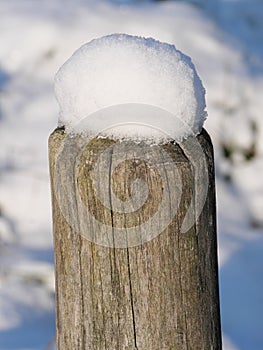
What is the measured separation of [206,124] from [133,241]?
124 inches

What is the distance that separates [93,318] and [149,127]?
0.39m

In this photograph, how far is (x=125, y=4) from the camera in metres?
4.96

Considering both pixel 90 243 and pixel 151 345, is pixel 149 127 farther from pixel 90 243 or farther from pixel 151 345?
pixel 151 345

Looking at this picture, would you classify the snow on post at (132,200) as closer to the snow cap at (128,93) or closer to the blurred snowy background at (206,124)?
the snow cap at (128,93)

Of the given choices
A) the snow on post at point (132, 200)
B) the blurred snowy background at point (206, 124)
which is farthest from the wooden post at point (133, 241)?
the blurred snowy background at point (206, 124)

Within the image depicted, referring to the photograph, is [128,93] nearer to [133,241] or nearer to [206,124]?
[133,241]

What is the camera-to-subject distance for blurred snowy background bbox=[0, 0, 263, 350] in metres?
3.64

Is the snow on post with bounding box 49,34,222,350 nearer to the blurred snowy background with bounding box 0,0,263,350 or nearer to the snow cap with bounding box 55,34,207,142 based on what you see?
the snow cap with bounding box 55,34,207,142

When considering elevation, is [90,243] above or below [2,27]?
below

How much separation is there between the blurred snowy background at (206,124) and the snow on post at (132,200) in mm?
1944

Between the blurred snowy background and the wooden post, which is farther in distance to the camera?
the blurred snowy background

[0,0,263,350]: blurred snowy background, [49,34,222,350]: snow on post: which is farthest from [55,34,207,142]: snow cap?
[0,0,263,350]: blurred snowy background

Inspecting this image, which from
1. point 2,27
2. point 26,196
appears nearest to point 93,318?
point 26,196

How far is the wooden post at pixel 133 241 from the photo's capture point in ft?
4.20
